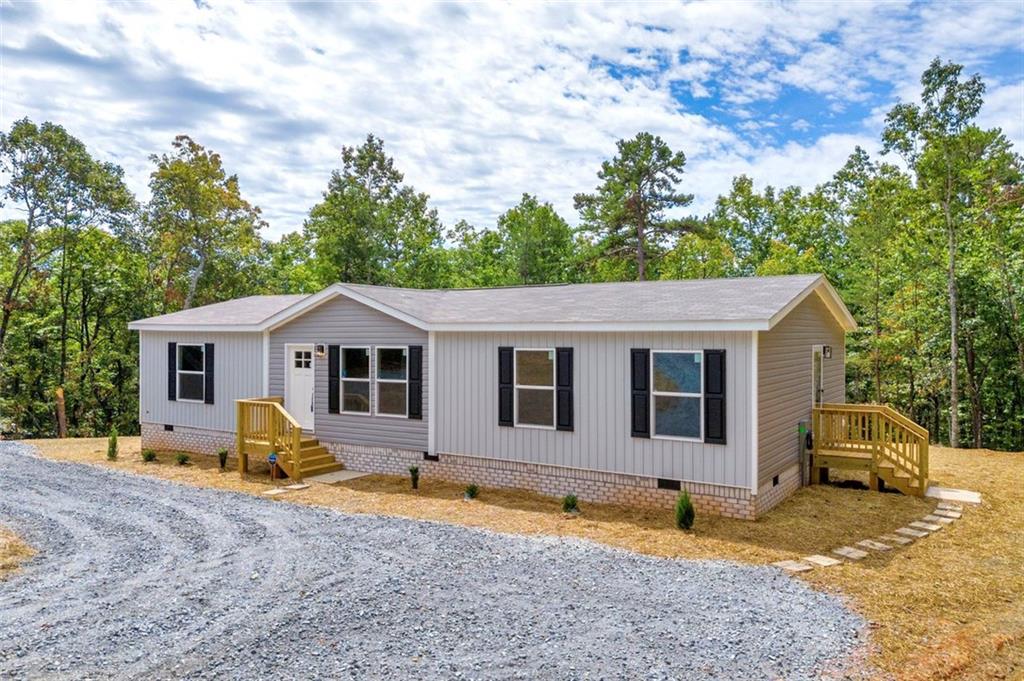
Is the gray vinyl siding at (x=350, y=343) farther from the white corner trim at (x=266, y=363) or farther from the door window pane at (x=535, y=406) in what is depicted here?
the door window pane at (x=535, y=406)

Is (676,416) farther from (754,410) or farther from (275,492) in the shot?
(275,492)

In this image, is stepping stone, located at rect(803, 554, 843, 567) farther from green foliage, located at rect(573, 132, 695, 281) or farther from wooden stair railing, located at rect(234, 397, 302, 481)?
green foliage, located at rect(573, 132, 695, 281)

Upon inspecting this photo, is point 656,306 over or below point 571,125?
below

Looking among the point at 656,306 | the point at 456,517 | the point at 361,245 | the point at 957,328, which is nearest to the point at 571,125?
the point at 361,245

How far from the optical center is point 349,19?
10062mm

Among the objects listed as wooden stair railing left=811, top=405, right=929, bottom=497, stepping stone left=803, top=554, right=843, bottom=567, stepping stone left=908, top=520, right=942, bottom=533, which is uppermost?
wooden stair railing left=811, top=405, right=929, bottom=497

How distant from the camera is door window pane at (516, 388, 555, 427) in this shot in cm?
1037

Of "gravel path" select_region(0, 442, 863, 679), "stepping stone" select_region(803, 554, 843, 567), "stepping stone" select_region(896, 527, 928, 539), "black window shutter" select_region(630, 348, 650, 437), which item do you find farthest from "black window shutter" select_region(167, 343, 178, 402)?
"stepping stone" select_region(896, 527, 928, 539)

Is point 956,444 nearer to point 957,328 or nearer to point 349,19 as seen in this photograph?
point 957,328

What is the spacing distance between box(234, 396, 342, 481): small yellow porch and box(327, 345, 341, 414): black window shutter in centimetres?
78

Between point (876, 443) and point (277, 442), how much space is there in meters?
10.7

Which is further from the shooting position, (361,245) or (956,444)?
(361,245)

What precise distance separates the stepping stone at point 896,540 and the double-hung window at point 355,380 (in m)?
8.82

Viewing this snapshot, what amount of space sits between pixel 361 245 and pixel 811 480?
23195 mm
